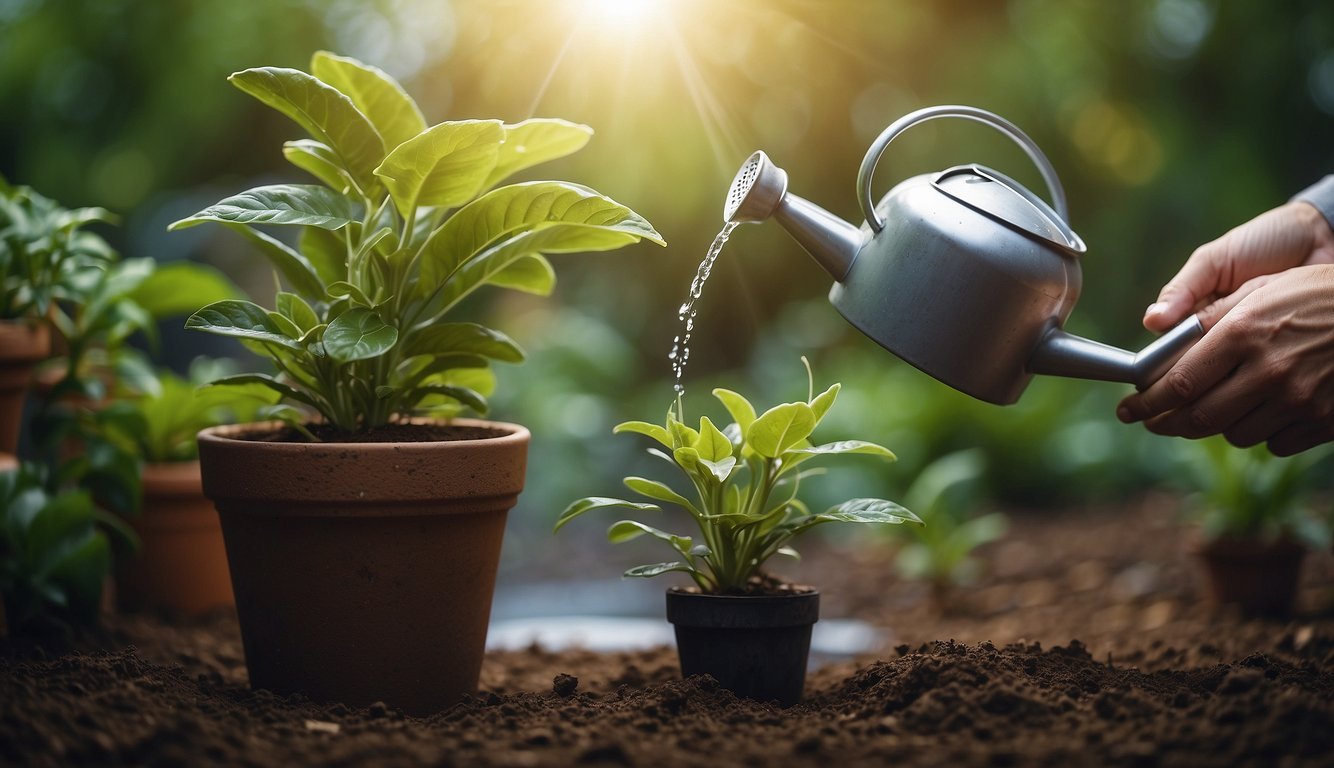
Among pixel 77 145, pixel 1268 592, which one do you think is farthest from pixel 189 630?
pixel 77 145

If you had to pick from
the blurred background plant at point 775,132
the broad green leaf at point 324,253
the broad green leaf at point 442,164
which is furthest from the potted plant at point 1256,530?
the broad green leaf at point 324,253

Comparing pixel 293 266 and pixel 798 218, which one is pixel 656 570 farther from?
pixel 293 266

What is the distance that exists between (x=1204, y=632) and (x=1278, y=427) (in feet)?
2.24

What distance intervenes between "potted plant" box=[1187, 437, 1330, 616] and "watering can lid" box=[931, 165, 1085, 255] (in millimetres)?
1144

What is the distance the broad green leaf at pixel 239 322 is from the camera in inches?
57.2

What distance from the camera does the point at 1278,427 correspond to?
1694 millimetres

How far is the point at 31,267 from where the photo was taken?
1880mm

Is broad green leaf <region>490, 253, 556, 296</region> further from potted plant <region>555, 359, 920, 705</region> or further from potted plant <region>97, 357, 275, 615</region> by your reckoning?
potted plant <region>97, 357, 275, 615</region>

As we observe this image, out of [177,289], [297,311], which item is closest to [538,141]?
[297,311]

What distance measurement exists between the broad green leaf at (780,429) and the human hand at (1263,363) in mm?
577

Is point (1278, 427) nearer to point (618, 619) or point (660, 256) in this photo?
point (618, 619)

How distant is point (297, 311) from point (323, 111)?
31 cm

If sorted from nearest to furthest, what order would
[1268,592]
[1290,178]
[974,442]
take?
[1268,592], [974,442], [1290,178]

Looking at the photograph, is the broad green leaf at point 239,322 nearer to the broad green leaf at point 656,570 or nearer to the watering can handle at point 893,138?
the broad green leaf at point 656,570
